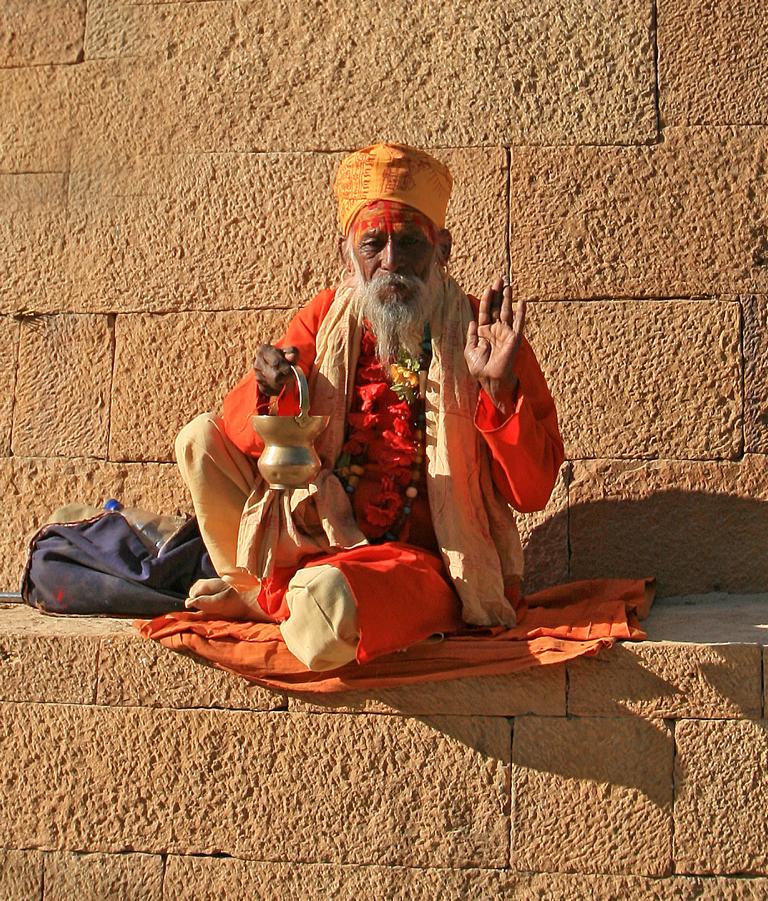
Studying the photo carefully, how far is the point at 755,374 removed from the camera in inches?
177

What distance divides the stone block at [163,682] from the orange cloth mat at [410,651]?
0.13 feet

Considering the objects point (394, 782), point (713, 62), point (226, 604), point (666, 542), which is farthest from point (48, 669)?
point (713, 62)

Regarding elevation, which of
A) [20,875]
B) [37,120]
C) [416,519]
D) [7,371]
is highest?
[37,120]

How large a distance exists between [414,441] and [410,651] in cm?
64

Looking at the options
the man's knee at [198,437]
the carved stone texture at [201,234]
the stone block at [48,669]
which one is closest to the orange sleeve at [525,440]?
the man's knee at [198,437]

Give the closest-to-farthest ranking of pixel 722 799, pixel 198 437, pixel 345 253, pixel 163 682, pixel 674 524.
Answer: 1. pixel 722 799
2. pixel 163 682
3. pixel 198 437
4. pixel 345 253
5. pixel 674 524

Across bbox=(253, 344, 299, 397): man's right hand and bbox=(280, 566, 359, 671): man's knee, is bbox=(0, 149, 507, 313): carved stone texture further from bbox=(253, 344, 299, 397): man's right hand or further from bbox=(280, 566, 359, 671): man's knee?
bbox=(280, 566, 359, 671): man's knee

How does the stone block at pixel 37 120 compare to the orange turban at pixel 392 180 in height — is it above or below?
above

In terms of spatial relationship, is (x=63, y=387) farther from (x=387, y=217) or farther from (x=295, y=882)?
→ (x=295, y=882)

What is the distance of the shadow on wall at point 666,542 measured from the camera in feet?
14.5

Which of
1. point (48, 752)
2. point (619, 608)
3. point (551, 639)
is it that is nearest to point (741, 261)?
point (619, 608)

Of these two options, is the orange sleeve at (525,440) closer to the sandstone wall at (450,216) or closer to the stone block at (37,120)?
the sandstone wall at (450,216)

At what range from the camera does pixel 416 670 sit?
3.43m

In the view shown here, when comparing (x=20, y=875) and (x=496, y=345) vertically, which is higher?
(x=496, y=345)
